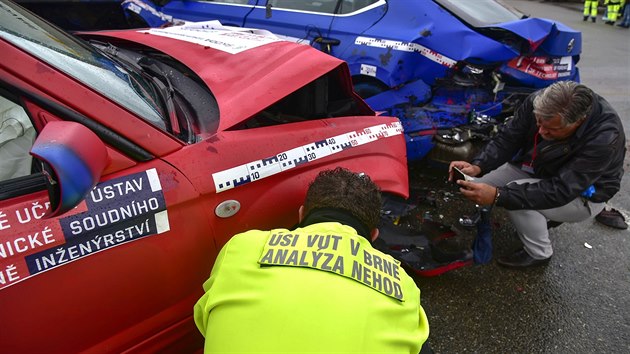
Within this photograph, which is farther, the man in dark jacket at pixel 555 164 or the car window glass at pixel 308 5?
the car window glass at pixel 308 5

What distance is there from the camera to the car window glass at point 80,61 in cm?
126

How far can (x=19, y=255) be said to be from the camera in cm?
105

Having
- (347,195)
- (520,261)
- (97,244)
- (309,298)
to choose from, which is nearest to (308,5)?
(520,261)

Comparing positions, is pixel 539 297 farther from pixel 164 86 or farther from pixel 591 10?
pixel 591 10

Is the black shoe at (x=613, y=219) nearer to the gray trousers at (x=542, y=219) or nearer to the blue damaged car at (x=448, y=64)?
the gray trousers at (x=542, y=219)

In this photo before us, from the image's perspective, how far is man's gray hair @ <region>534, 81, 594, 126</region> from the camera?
2.16 m

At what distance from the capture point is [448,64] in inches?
118

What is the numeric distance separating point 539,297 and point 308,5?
2.94m

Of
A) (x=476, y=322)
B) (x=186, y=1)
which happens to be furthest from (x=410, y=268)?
(x=186, y=1)

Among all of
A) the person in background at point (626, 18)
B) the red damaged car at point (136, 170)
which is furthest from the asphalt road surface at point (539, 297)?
the person in background at point (626, 18)

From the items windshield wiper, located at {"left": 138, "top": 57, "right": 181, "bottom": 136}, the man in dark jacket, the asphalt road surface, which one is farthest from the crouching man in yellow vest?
the man in dark jacket

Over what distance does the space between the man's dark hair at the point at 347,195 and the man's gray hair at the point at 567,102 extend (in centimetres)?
132

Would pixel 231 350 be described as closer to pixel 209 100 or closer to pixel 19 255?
pixel 19 255

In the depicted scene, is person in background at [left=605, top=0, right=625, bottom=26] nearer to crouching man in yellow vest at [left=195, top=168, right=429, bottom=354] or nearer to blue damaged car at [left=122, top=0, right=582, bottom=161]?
blue damaged car at [left=122, top=0, right=582, bottom=161]
